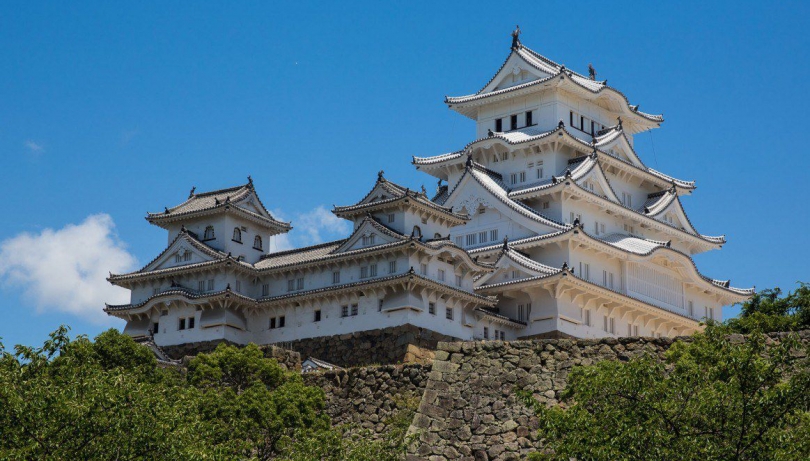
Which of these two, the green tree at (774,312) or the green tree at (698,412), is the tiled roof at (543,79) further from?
the green tree at (698,412)

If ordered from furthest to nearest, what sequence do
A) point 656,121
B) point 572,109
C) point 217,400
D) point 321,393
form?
point 656,121 < point 572,109 < point 321,393 < point 217,400

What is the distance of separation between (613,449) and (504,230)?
4697 centimetres

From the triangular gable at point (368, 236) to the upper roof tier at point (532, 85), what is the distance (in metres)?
18.5

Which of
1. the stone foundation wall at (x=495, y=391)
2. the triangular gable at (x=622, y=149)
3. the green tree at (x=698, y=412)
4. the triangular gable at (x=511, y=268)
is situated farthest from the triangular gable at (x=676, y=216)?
the green tree at (x=698, y=412)

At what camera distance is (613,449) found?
80.9ft

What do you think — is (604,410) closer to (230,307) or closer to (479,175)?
(230,307)

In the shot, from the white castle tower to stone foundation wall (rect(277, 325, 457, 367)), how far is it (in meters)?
→ 5.27

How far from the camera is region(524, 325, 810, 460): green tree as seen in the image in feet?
79.8

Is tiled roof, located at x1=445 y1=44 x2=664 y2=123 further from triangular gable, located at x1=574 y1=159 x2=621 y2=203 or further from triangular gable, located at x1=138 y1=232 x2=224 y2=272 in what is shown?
triangular gable, located at x1=138 y1=232 x2=224 y2=272

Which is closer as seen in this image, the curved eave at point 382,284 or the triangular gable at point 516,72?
the curved eave at point 382,284

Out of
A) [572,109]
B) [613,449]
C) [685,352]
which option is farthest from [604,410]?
[572,109]

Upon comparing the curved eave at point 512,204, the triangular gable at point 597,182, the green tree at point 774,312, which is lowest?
the green tree at point 774,312

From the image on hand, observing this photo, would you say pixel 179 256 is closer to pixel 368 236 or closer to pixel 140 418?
pixel 368 236

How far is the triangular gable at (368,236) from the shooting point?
61594 millimetres
